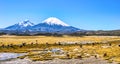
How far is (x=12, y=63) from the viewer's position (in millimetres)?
50375

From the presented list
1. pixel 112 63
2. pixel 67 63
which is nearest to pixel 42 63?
pixel 67 63

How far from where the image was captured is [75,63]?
4803 cm

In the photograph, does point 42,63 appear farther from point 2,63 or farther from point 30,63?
point 2,63

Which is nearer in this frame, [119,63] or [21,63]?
[119,63]

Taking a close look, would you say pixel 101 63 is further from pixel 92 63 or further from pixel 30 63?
pixel 30 63

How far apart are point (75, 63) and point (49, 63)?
193 inches

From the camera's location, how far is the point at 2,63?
50.3 m

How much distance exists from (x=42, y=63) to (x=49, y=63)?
1.27 metres

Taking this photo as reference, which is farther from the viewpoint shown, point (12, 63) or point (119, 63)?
point (12, 63)

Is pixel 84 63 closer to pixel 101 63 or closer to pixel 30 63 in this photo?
pixel 101 63

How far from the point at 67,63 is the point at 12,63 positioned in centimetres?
1017

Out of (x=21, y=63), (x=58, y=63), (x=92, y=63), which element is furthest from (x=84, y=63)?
(x=21, y=63)

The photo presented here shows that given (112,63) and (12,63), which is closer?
(112,63)

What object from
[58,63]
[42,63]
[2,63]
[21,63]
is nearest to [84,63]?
[58,63]
